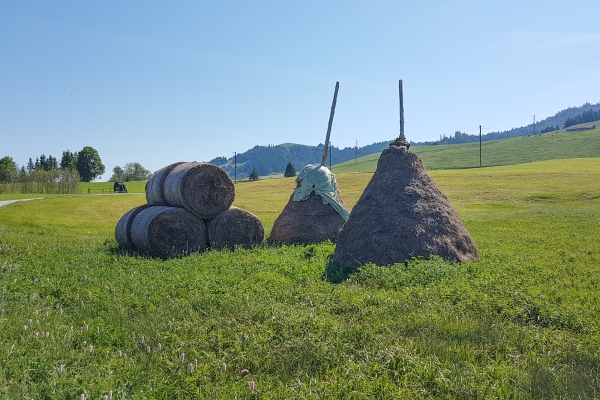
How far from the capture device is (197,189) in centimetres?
1477

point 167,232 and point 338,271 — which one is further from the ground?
point 167,232

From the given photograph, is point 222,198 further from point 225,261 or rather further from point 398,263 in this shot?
point 398,263

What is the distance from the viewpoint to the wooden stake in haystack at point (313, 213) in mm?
15695

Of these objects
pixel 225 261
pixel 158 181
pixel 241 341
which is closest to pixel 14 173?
pixel 158 181

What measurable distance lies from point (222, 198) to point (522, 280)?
9.39 metres

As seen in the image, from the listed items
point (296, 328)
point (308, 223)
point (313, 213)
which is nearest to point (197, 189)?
point (308, 223)

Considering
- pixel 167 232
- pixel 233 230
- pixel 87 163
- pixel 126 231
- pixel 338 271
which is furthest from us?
pixel 87 163

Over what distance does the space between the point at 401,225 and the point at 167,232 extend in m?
6.84

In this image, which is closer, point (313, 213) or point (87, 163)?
point (313, 213)

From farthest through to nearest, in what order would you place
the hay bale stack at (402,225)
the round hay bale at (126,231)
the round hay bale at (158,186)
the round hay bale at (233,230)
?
the round hay bale at (158,186) < the round hay bale at (233,230) < the round hay bale at (126,231) < the hay bale stack at (402,225)

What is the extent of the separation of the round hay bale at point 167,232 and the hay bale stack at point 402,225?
5002 millimetres

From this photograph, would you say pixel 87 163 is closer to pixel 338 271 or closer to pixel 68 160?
pixel 68 160

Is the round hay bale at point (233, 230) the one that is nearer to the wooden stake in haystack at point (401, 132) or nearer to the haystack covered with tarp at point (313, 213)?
the haystack covered with tarp at point (313, 213)

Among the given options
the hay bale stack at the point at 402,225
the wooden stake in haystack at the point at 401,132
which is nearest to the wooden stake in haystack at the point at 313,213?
the wooden stake in haystack at the point at 401,132
